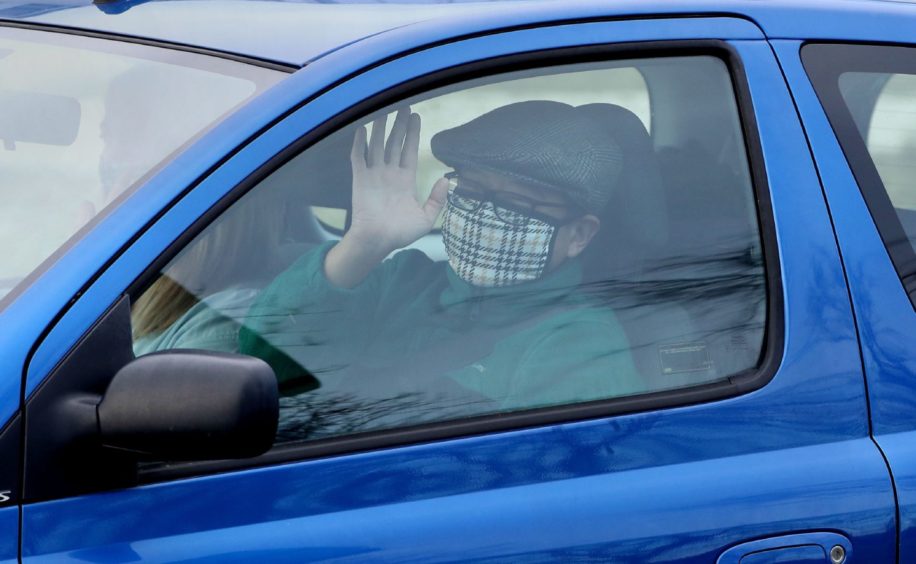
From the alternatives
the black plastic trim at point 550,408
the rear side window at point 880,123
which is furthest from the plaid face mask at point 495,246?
the rear side window at point 880,123

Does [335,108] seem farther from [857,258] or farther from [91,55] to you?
[857,258]

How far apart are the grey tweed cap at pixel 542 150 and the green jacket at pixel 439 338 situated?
15 centimetres

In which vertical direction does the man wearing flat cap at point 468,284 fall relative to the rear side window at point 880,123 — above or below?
below

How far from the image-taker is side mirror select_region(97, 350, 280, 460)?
1542 mm

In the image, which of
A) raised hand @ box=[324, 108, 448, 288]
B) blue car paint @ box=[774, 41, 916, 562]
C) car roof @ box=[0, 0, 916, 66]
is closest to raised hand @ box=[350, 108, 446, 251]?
raised hand @ box=[324, 108, 448, 288]

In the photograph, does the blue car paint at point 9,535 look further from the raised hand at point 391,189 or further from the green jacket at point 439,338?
the raised hand at point 391,189

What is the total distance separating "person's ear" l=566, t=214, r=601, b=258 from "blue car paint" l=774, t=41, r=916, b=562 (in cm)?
35

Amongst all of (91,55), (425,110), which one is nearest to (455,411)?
(425,110)

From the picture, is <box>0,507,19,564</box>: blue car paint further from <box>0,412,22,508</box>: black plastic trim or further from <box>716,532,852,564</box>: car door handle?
<box>716,532,852,564</box>: car door handle

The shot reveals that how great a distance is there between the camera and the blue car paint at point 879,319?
6.36 feet

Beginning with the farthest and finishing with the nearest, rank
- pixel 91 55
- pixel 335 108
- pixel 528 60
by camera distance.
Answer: pixel 91 55 → pixel 528 60 → pixel 335 108

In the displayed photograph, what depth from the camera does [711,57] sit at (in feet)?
6.82

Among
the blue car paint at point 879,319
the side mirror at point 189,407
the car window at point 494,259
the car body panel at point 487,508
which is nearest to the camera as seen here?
the side mirror at point 189,407

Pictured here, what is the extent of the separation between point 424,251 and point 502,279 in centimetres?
12
